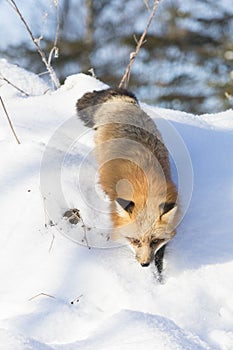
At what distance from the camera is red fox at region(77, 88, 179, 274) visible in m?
3.57

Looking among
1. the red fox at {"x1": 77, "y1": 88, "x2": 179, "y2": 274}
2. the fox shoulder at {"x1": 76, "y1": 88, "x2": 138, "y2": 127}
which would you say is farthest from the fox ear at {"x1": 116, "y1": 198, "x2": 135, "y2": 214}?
the fox shoulder at {"x1": 76, "y1": 88, "x2": 138, "y2": 127}

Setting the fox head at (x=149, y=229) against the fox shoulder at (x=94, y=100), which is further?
the fox shoulder at (x=94, y=100)

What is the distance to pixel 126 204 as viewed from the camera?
356cm

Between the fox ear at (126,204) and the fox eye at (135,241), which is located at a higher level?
the fox ear at (126,204)

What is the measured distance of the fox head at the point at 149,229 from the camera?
3531mm

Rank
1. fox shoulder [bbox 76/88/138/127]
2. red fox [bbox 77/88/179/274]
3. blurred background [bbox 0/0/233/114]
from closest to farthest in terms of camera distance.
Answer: red fox [bbox 77/88/179/274] → fox shoulder [bbox 76/88/138/127] → blurred background [bbox 0/0/233/114]

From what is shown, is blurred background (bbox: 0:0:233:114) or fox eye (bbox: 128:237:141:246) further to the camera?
blurred background (bbox: 0:0:233:114)

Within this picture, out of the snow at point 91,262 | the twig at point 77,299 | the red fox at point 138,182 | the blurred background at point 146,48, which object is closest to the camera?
the snow at point 91,262

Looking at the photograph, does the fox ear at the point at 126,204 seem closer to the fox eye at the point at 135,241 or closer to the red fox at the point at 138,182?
the red fox at the point at 138,182

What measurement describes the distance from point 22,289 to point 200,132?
108 inches

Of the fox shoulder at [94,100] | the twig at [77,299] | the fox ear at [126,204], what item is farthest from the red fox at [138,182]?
the twig at [77,299]

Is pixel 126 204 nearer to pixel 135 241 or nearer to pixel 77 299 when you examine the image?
pixel 135 241

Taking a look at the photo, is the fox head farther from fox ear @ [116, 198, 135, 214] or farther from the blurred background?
the blurred background

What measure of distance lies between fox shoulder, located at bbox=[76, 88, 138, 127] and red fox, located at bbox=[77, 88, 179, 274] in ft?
0.73
